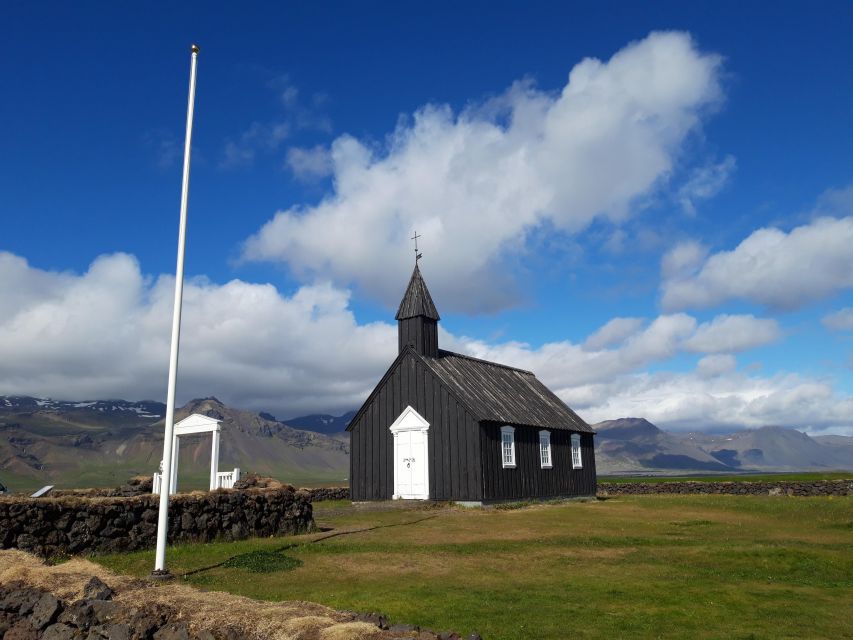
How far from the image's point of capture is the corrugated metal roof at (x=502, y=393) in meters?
34.8

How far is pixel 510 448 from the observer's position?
116ft

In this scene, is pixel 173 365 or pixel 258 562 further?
pixel 258 562

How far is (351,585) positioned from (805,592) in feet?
29.8

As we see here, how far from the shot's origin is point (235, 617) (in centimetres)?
811

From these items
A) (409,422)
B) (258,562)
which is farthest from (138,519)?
(409,422)

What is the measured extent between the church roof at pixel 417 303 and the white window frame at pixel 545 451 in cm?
933

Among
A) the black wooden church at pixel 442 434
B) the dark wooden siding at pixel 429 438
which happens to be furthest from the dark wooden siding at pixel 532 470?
the dark wooden siding at pixel 429 438

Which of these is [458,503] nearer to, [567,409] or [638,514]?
[638,514]

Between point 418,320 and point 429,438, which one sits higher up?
point 418,320

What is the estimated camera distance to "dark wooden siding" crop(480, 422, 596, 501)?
33094 mm

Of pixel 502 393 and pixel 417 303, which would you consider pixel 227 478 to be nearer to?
pixel 417 303

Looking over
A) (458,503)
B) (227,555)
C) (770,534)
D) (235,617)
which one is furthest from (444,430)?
(235,617)

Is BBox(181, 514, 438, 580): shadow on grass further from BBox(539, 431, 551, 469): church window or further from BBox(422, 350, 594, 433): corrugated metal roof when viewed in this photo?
BBox(539, 431, 551, 469): church window

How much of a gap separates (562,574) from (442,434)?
19237 millimetres
